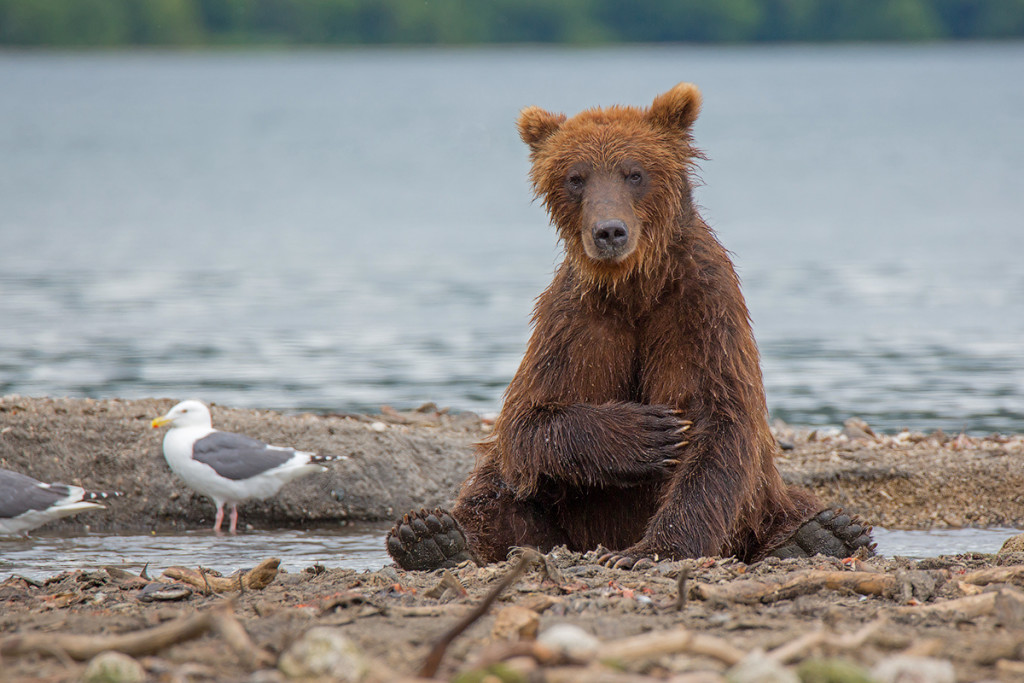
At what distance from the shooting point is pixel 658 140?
17.7 ft

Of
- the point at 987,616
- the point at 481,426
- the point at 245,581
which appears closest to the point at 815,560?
the point at 987,616

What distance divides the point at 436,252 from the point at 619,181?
22.7m

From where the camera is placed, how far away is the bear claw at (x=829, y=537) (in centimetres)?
529

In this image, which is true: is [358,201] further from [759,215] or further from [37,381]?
[37,381]

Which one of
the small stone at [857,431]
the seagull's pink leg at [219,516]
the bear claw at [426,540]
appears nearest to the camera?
the bear claw at [426,540]

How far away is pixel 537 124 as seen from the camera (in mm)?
5637

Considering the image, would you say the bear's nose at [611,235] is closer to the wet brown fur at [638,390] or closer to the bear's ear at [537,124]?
the wet brown fur at [638,390]

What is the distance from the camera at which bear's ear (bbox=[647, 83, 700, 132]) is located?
5422mm

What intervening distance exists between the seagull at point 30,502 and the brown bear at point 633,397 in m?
2.71

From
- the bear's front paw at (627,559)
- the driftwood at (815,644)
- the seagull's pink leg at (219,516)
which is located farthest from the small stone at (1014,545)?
the seagull's pink leg at (219,516)

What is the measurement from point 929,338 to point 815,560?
11190 mm

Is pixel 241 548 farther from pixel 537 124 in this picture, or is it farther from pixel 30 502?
pixel 537 124

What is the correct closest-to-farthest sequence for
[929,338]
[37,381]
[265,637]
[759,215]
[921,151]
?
1. [265,637]
2. [37,381]
3. [929,338]
4. [759,215]
5. [921,151]

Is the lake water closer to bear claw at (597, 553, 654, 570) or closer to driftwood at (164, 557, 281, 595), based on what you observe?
bear claw at (597, 553, 654, 570)
